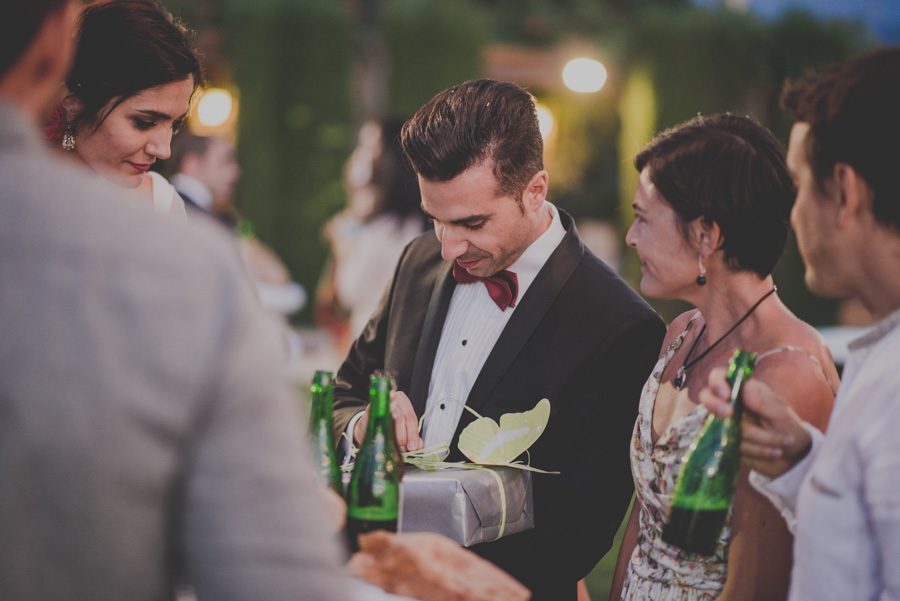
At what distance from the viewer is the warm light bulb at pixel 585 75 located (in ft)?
32.2

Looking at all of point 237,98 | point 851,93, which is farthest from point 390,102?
point 851,93

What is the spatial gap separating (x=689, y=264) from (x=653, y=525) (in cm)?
62

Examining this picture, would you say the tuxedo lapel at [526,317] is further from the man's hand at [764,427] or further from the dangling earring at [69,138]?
the dangling earring at [69,138]

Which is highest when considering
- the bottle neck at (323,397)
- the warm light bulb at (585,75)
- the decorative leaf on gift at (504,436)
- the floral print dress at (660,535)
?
the warm light bulb at (585,75)

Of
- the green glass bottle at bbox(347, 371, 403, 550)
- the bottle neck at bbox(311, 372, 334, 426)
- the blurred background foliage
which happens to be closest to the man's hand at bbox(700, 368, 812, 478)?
the green glass bottle at bbox(347, 371, 403, 550)

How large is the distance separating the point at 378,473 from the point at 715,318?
3.03 feet

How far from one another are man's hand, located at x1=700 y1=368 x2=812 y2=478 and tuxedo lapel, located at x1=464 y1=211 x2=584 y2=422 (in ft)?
2.59

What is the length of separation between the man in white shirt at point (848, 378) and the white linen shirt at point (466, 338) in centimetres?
90

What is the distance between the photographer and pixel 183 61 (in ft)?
7.04

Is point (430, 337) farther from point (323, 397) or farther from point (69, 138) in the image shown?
point (69, 138)

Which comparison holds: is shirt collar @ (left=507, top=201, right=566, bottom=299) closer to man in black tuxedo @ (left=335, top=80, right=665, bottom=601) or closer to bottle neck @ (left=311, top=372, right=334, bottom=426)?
man in black tuxedo @ (left=335, top=80, right=665, bottom=601)

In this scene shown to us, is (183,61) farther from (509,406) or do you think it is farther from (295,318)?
(295,318)

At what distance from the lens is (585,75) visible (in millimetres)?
9922

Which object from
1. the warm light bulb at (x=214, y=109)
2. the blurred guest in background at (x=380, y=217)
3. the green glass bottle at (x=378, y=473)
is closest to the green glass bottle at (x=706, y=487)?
the green glass bottle at (x=378, y=473)
